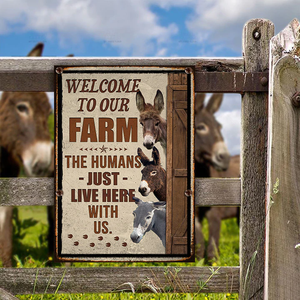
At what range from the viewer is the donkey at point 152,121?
2705 millimetres

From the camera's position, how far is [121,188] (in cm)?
270

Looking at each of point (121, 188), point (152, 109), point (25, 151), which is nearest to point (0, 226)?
point (25, 151)

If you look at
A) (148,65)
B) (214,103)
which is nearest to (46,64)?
(148,65)

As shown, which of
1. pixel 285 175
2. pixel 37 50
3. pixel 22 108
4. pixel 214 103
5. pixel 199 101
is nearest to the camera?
pixel 285 175

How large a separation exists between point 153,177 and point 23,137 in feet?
11.3

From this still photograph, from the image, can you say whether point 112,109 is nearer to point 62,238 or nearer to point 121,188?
point 121,188

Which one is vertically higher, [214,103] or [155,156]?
[214,103]

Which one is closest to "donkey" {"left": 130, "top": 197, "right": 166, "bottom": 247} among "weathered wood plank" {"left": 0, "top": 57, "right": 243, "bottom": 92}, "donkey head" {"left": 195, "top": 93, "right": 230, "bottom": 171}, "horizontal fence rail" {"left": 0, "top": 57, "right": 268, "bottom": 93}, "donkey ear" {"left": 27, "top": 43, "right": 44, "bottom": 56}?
"horizontal fence rail" {"left": 0, "top": 57, "right": 268, "bottom": 93}

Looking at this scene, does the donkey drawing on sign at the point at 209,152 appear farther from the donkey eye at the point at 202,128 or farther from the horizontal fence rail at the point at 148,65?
the horizontal fence rail at the point at 148,65

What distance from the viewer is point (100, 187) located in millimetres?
2693

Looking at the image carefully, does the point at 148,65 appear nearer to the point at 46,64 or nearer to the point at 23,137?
the point at 46,64

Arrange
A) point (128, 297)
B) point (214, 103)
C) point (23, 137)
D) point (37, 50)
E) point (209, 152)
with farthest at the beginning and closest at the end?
1. point (214, 103)
2. point (209, 152)
3. point (23, 137)
4. point (37, 50)
5. point (128, 297)

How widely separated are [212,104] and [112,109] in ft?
15.4

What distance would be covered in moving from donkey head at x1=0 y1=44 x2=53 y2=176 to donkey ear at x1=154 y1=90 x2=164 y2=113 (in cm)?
327
